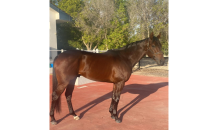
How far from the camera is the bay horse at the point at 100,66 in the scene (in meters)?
2.84

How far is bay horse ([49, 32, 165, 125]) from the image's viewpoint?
284 centimetres

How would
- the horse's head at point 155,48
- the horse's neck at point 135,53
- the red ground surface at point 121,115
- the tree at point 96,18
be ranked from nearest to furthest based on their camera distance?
the red ground surface at point 121,115, the horse's head at point 155,48, the horse's neck at point 135,53, the tree at point 96,18

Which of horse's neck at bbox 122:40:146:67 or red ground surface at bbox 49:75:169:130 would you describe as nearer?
red ground surface at bbox 49:75:169:130

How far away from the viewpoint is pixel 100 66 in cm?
300

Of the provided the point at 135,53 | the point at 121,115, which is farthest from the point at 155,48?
the point at 121,115

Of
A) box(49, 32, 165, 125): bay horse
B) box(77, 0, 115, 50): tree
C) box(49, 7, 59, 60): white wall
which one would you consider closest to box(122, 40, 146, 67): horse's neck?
box(49, 32, 165, 125): bay horse

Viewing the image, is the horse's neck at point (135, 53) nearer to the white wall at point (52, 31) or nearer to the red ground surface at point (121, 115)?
the red ground surface at point (121, 115)

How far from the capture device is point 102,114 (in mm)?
3455

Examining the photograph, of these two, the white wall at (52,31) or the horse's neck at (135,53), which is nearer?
the horse's neck at (135,53)

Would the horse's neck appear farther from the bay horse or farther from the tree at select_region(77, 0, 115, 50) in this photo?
the tree at select_region(77, 0, 115, 50)

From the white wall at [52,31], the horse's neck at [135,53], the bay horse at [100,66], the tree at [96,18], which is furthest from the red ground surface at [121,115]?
the white wall at [52,31]
